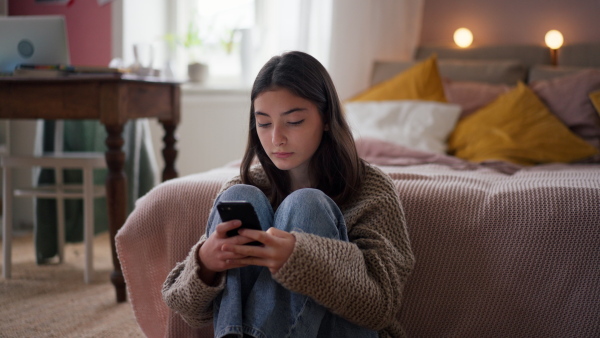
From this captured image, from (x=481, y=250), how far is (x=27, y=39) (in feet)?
5.39

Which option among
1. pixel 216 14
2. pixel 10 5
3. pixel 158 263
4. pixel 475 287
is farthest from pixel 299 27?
pixel 475 287

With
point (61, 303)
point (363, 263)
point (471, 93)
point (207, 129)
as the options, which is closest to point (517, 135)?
point (471, 93)

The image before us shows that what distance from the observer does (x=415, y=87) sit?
260 cm

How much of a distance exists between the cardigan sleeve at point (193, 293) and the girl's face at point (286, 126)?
0.73ft

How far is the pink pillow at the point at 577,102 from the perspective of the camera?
89.0 inches

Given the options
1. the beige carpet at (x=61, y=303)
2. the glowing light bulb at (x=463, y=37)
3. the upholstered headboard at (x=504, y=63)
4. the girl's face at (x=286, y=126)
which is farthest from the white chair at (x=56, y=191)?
the glowing light bulb at (x=463, y=37)

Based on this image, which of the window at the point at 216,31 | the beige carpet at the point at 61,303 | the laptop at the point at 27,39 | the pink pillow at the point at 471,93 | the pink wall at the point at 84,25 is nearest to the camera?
the beige carpet at the point at 61,303

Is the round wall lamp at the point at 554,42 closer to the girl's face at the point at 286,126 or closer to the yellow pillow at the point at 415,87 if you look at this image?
the yellow pillow at the point at 415,87

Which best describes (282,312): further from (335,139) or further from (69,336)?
(69,336)

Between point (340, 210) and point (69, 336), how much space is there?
947 mm

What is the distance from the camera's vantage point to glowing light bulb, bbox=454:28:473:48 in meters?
3.16

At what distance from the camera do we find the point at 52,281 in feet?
7.42

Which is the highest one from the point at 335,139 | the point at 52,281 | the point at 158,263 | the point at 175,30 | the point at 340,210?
the point at 175,30

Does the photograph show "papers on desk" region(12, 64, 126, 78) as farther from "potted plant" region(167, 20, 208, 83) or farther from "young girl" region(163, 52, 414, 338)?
"potted plant" region(167, 20, 208, 83)
